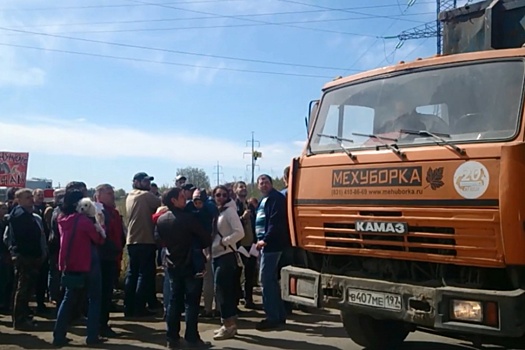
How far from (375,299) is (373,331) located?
56.3 inches

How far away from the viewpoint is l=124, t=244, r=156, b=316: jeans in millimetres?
9398

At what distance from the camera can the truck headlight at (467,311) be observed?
4.98 m

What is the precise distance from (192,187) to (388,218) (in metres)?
4.49

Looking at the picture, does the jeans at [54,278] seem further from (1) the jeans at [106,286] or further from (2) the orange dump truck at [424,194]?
(2) the orange dump truck at [424,194]

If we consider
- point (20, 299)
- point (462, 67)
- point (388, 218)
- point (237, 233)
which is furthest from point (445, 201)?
point (20, 299)

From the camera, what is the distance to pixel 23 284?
28.0 ft

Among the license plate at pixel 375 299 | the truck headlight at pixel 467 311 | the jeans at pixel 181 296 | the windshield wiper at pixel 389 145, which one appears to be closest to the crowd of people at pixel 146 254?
the jeans at pixel 181 296

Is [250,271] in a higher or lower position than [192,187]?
lower

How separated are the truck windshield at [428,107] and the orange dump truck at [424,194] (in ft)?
0.04

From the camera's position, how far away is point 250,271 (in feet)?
33.6

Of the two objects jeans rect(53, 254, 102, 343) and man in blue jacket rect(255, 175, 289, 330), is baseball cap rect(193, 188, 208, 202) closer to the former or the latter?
man in blue jacket rect(255, 175, 289, 330)

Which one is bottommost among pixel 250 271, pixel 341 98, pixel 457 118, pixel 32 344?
pixel 32 344

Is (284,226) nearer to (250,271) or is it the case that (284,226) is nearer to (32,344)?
(250,271)

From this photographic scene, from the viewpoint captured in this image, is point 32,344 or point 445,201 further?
point 32,344
